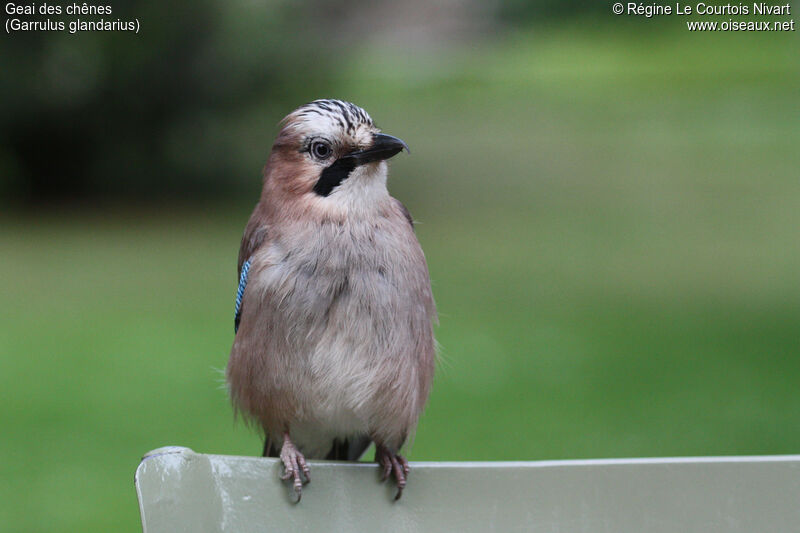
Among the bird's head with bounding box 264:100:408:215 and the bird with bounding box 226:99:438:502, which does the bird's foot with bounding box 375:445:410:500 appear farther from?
→ the bird's head with bounding box 264:100:408:215

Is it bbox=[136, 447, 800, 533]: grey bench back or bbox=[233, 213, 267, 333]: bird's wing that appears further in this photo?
bbox=[233, 213, 267, 333]: bird's wing

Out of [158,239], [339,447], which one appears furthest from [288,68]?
[339,447]

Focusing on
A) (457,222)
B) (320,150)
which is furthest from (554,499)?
(457,222)

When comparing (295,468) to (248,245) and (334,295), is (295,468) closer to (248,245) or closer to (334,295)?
(334,295)

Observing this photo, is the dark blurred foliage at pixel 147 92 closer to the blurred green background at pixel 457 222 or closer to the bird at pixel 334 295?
the blurred green background at pixel 457 222

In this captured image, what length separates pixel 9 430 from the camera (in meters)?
6.00

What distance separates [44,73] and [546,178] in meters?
5.56

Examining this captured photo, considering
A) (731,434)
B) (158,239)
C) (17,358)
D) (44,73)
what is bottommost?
(731,434)

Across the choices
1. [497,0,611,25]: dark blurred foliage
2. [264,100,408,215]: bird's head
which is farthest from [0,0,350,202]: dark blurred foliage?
[264,100,408,215]: bird's head

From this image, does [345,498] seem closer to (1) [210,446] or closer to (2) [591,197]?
(1) [210,446]

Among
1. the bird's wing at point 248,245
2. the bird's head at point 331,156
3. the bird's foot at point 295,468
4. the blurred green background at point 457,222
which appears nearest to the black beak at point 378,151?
the bird's head at point 331,156

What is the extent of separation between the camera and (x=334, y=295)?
2820 mm

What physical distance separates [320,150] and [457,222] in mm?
8013

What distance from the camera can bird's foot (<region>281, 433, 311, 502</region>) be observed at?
2.62 metres
